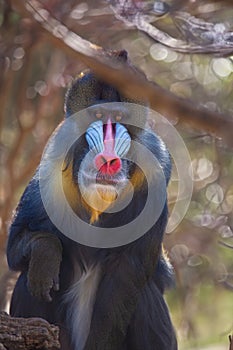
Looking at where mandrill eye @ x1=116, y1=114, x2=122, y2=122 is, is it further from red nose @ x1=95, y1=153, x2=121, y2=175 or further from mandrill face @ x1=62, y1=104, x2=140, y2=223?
red nose @ x1=95, y1=153, x2=121, y2=175

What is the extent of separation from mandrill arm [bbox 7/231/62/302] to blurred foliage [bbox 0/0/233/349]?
4.45ft

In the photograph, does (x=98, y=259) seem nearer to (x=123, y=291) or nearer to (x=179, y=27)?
(x=123, y=291)

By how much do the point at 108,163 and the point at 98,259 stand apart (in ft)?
1.92

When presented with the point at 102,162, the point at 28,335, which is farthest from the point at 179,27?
the point at 28,335

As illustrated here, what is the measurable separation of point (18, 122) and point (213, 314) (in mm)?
1853

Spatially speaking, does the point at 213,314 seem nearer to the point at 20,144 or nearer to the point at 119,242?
the point at 20,144

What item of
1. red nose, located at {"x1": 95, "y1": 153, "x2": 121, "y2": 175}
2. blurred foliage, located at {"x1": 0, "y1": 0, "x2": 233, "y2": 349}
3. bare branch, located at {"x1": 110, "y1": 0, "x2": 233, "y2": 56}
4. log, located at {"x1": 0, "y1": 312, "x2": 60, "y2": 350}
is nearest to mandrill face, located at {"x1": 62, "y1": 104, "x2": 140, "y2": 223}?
red nose, located at {"x1": 95, "y1": 153, "x2": 121, "y2": 175}

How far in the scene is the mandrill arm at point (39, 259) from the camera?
3.04 m

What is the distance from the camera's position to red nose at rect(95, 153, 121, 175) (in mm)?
2828

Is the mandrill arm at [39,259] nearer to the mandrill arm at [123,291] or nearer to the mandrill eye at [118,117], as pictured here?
the mandrill arm at [123,291]

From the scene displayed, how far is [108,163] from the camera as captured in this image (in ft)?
9.32

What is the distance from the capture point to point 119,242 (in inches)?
129

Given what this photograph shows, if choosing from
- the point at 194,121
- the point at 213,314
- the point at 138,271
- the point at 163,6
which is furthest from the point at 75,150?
the point at 213,314

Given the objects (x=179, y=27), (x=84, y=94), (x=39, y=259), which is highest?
(x=179, y=27)
